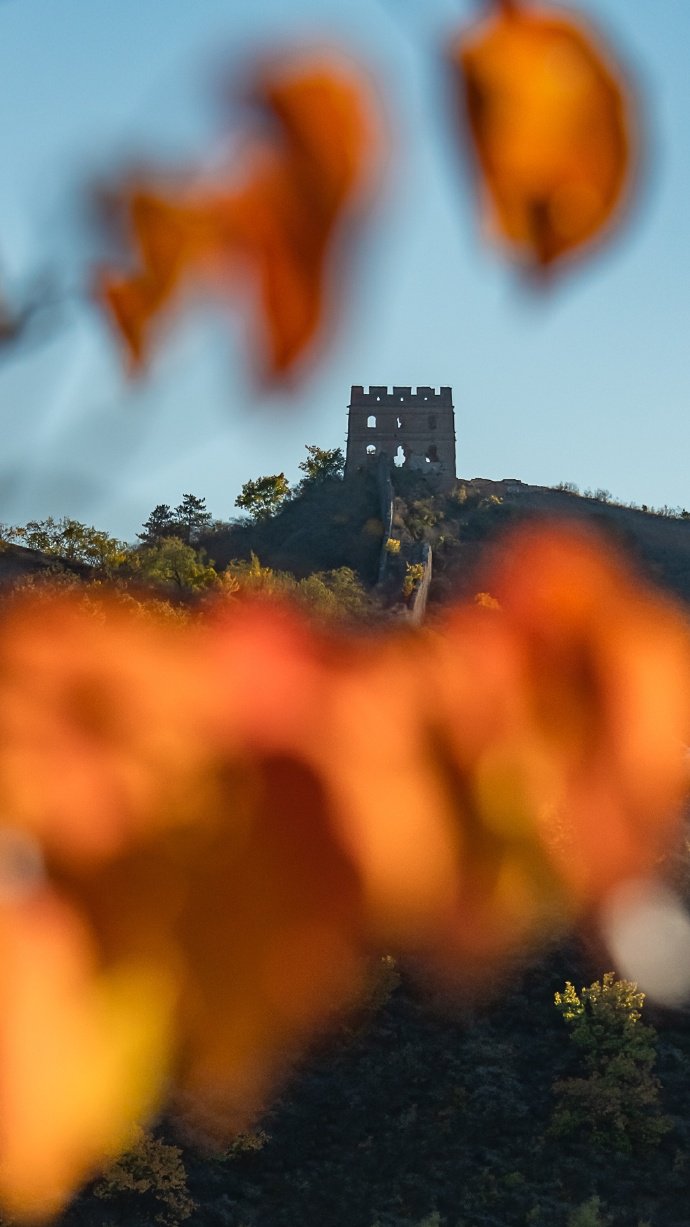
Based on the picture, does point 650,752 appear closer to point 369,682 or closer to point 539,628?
point 369,682

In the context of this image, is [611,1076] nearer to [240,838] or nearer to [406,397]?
[240,838]

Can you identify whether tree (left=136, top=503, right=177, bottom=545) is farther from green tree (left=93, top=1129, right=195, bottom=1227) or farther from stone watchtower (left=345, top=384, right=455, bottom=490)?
green tree (left=93, top=1129, right=195, bottom=1227)

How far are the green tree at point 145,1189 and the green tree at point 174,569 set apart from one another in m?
18.0

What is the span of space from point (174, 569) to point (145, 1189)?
20.1 metres

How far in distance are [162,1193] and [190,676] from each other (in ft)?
40.5

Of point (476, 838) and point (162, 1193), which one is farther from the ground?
point (476, 838)

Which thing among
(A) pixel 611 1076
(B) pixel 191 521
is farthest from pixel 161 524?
(A) pixel 611 1076

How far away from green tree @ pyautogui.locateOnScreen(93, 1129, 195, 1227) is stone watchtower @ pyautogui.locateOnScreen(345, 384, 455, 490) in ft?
134

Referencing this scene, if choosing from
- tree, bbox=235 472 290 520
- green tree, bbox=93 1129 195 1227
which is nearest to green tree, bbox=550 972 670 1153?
green tree, bbox=93 1129 195 1227

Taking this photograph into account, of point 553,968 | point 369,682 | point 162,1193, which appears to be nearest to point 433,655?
point 369,682

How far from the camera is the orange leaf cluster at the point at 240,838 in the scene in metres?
21.3

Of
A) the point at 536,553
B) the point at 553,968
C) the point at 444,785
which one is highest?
the point at 536,553

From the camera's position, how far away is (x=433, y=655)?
115 feet

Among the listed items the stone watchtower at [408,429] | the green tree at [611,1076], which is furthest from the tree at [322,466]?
the green tree at [611,1076]
